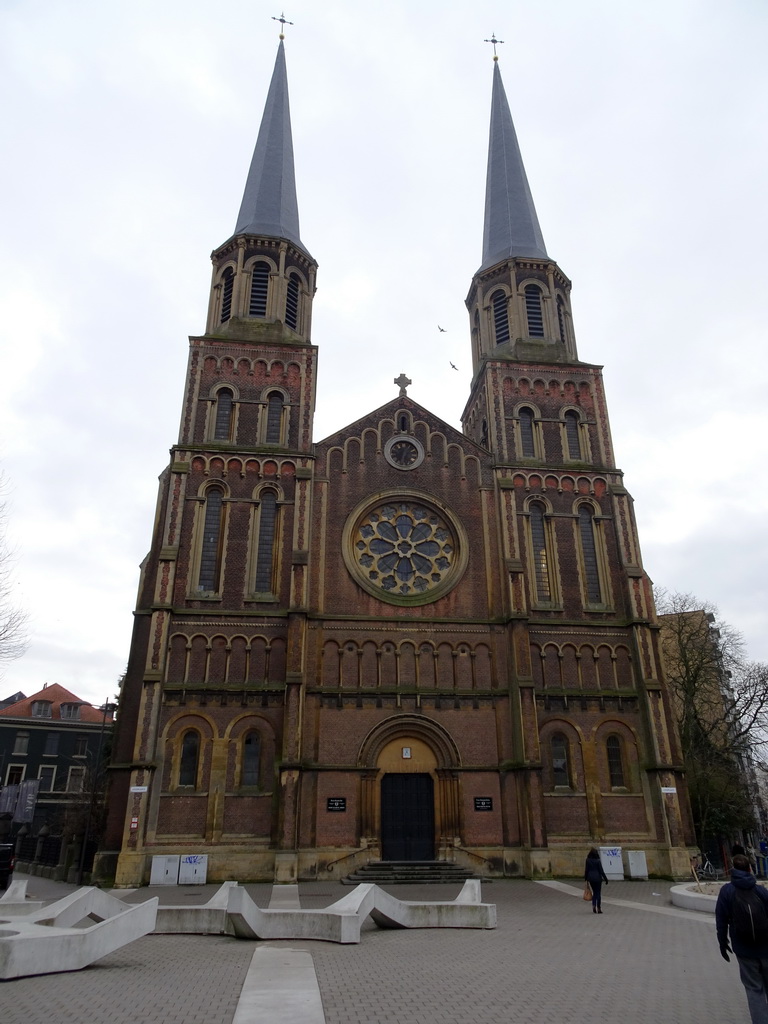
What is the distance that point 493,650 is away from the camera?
2905 centimetres

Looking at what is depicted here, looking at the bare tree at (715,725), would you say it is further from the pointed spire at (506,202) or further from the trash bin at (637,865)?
the pointed spire at (506,202)

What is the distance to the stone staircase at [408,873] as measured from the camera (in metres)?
24.5

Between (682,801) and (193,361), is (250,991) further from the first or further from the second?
(193,361)

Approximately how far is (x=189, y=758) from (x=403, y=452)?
50.1ft

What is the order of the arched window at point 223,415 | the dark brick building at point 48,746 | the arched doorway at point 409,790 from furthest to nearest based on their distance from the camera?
the dark brick building at point 48,746, the arched window at point 223,415, the arched doorway at point 409,790

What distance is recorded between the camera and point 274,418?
32719mm

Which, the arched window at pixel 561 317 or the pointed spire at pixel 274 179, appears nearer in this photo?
the arched window at pixel 561 317

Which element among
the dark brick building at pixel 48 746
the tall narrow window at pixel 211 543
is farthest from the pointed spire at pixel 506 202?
the dark brick building at pixel 48 746

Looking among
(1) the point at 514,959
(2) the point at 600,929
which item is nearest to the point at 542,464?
(2) the point at 600,929

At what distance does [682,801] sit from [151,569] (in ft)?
73.3

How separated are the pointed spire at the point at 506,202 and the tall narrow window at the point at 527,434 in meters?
9.93

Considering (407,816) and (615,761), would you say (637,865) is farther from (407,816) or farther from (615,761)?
(407,816)

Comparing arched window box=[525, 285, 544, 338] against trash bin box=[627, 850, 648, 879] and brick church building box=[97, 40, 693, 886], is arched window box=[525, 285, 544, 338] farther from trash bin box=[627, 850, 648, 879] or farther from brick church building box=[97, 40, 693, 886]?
trash bin box=[627, 850, 648, 879]

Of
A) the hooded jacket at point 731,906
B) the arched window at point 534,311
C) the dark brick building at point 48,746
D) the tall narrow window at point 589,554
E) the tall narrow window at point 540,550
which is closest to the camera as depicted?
the hooded jacket at point 731,906
